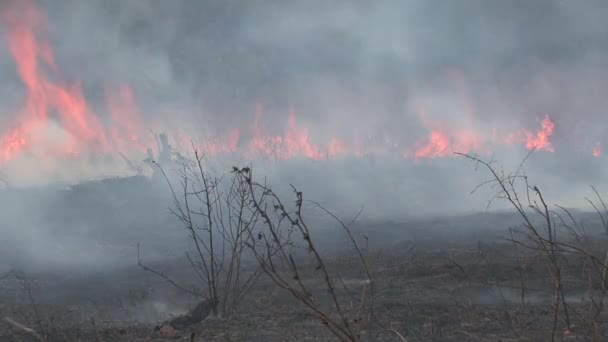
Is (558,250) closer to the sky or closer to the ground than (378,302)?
closer to the sky

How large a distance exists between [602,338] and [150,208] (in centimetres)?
5540

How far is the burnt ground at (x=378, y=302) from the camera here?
8141mm

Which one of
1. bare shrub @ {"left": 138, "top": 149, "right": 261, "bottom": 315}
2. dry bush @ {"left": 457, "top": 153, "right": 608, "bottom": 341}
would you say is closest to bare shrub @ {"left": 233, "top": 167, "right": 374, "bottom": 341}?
bare shrub @ {"left": 138, "top": 149, "right": 261, "bottom": 315}

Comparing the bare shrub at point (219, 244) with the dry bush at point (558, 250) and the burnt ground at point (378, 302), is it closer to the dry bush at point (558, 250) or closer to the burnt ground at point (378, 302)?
the burnt ground at point (378, 302)

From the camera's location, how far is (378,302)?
41.9ft

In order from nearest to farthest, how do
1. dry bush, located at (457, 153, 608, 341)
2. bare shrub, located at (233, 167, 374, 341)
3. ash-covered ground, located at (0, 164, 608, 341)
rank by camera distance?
bare shrub, located at (233, 167, 374, 341)
dry bush, located at (457, 153, 608, 341)
ash-covered ground, located at (0, 164, 608, 341)

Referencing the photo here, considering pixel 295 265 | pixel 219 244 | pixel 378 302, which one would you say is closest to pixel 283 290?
pixel 378 302

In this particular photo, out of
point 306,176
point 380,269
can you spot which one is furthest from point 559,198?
point 380,269

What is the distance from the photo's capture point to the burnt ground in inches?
320

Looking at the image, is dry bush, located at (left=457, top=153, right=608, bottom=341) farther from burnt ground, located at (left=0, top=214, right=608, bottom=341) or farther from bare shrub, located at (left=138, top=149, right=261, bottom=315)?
bare shrub, located at (left=138, top=149, right=261, bottom=315)

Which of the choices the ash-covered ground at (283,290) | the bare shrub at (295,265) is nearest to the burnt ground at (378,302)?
the ash-covered ground at (283,290)

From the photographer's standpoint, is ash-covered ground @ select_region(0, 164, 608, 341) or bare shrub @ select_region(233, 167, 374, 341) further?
ash-covered ground @ select_region(0, 164, 608, 341)

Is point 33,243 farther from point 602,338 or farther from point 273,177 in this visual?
point 273,177

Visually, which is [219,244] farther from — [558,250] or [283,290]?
[558,250]
